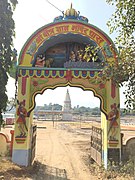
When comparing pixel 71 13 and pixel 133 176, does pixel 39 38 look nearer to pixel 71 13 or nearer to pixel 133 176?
pixel 71 13

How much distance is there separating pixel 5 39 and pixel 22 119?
345 centimetres

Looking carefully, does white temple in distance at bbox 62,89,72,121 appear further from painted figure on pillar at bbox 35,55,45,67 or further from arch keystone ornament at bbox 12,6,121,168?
arch keystone ornament at bbox 12,6,121,168

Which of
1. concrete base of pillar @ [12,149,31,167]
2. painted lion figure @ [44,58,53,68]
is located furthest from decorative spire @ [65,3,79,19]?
concrete base of pillar @ [12,149,31,167]

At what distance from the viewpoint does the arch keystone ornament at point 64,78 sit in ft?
29.9

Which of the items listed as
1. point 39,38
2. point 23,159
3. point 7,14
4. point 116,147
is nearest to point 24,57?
point 39,38

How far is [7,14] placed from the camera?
715 centimetres

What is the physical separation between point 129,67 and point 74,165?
7.13 m

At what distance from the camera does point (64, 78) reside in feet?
31.0

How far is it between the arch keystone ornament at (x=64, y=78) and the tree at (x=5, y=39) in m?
1.97

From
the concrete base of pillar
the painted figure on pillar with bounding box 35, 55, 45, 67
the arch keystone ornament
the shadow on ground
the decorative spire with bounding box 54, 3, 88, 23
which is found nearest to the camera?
the shadow on ground

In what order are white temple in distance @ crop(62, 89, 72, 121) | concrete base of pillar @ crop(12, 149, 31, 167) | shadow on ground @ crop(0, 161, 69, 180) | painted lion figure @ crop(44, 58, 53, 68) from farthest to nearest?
white temple in distance @ crop(62, 89, 72, 121)
painted lion figure @ crop(44, 58, 53, 68)
concrete base of pillar @ crop(12, 149, 31, 167)
shadow on ground @ crop(0, 161, 69, 180)

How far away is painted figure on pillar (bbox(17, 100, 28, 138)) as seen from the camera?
9130 mm

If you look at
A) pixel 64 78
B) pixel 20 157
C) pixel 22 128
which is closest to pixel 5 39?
pixel 64 78

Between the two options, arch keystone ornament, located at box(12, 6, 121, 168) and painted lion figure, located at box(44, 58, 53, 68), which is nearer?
arch keystone ornament, located at box(12, 6, 121, 168)
